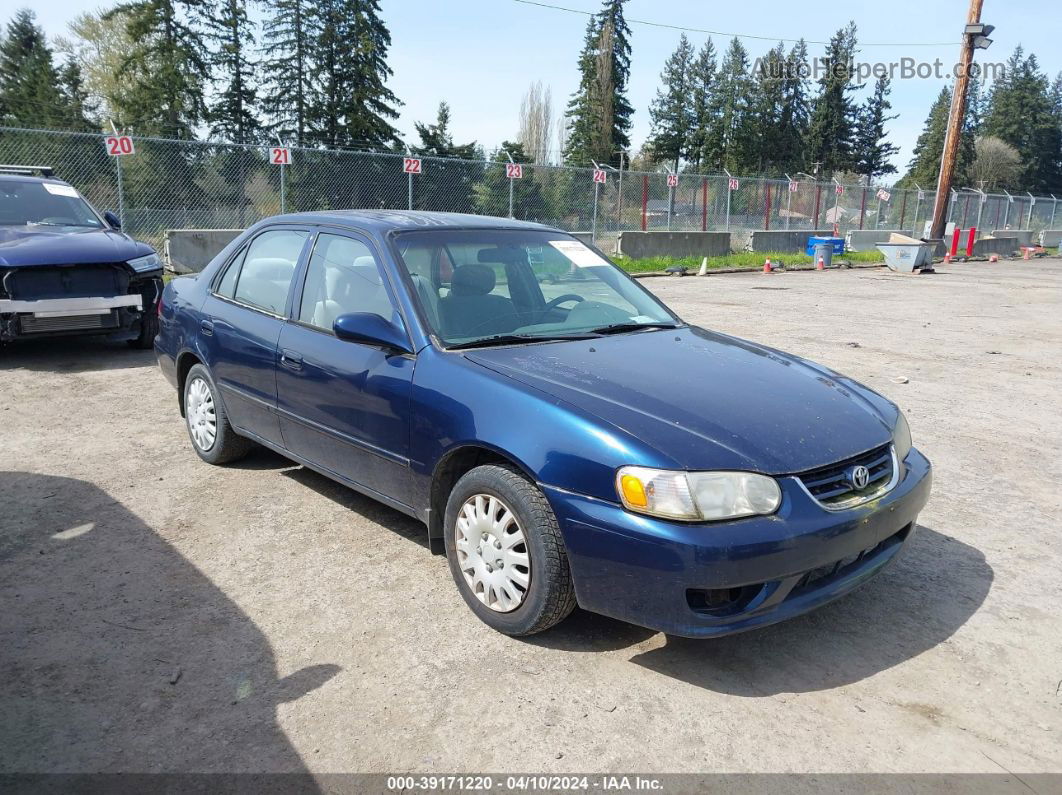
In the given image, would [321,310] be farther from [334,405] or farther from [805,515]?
[805,515]

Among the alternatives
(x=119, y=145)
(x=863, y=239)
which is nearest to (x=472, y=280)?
(x=119, y=145)

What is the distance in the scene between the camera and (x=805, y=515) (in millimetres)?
2789

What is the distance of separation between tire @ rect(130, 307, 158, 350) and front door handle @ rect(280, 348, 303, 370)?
4.85m

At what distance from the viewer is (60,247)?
7.61 m

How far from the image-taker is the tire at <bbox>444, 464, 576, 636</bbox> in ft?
9.66

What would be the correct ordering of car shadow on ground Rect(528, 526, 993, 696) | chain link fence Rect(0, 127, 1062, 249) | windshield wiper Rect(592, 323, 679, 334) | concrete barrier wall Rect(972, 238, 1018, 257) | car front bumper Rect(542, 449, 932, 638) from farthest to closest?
concrete barrier wall Rect(972, 238, 1018, 257) < chain link fence Rect(0, 127, 1062, 249) < windshield wiper Rect(592, 323, 679, 334) < car shadow on ground Rect(528, 526, 993, 696) < car front bumper Rect(542, 449, 932, 638)

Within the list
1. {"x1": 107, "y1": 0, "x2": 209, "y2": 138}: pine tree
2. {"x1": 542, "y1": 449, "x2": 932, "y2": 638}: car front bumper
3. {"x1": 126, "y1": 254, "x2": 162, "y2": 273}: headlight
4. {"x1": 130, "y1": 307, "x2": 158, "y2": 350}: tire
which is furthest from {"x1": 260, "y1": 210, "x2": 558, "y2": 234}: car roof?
{"x1": 107, "y1": 0, "x2": 209, "y2": 138}: pine tree

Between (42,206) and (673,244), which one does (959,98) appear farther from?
(42,206)

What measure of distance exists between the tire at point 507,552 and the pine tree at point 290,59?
136ft

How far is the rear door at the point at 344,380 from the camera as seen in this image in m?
3.59

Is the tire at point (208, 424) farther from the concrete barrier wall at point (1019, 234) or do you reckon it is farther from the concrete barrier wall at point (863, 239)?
the concrete barrier wall at point (1019, 234)

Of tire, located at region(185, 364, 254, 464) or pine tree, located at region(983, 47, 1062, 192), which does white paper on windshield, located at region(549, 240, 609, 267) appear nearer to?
tire, located at region(185, 364, 254, 464)

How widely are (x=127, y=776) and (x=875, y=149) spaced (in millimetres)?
90479

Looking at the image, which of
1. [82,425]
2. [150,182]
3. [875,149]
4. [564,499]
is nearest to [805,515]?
[564,499]
